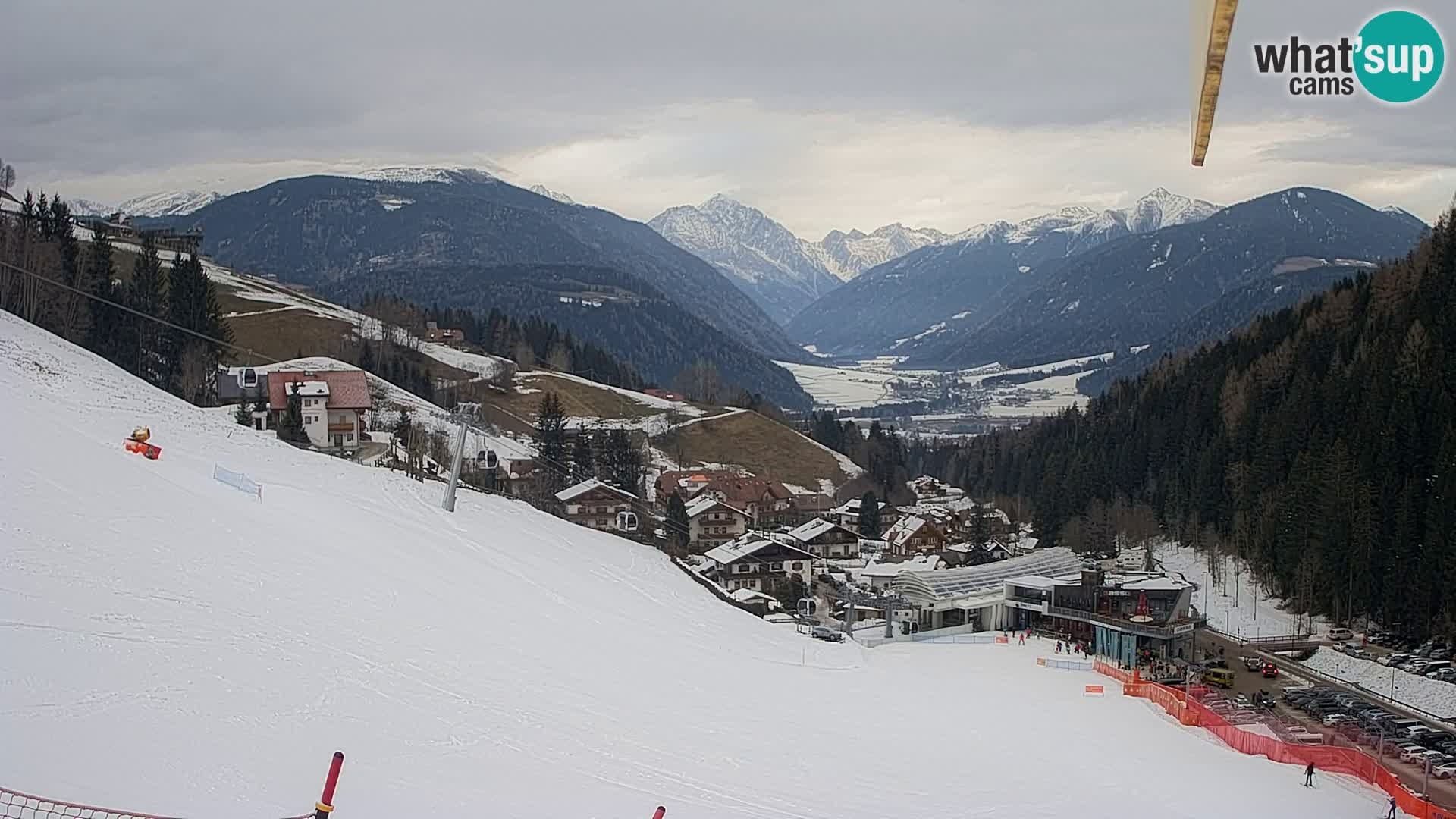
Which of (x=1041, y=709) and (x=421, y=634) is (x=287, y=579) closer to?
(x=421, y=634)

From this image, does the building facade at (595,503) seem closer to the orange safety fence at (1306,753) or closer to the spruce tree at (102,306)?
the spruce tree at (102,306)

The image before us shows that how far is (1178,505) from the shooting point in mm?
Answer: 57750

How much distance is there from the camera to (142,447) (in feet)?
67.1

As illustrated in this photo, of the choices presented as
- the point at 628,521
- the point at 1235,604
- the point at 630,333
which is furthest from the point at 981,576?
the point at 630,333

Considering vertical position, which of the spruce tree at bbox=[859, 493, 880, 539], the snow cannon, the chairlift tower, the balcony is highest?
the snow cannon

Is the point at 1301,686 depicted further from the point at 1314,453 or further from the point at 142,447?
the point at 142,447

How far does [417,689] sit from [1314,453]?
41.1 meters

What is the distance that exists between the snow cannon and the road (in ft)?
74.8

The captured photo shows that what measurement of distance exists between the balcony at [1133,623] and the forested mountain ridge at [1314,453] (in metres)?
6.17

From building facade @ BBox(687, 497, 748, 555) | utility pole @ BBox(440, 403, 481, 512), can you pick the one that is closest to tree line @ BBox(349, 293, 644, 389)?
building facade @ BBox(687, 497, 748, 555)

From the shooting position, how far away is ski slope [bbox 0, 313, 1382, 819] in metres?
9.83

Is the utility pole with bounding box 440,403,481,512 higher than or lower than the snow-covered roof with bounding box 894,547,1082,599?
higher

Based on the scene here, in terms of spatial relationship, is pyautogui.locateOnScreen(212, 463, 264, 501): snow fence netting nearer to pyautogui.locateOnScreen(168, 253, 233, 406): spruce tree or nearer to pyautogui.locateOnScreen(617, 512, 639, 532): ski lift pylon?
pyautogui.locateOnScreen(168, 253, 233, 406): spruce tree

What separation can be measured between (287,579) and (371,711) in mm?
4650
